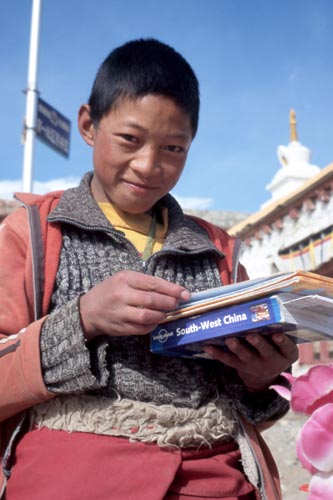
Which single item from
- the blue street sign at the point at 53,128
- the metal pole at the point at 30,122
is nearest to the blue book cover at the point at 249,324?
the blue street sign at the point at 53,128

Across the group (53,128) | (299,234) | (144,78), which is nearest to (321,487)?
(144,78)

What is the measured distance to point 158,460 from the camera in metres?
1.10

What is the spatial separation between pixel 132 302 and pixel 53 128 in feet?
16.1

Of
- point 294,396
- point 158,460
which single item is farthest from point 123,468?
point 294,396

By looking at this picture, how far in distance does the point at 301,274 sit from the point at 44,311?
553 millimetres

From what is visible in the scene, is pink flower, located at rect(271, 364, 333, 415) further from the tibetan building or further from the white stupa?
the white stupa

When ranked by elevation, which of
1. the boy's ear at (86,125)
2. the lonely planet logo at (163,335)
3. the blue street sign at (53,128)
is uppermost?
the blue street sign at (53,128)

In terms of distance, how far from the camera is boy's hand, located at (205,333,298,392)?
110 centimetres

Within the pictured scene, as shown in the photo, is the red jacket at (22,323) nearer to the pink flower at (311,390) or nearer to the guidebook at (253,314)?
the guidebook at (253,314)

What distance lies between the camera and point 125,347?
1188 mm

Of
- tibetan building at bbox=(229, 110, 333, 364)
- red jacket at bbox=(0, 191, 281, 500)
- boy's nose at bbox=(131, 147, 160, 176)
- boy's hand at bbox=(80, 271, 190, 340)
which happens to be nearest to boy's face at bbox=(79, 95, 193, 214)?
boy's nose at bbox=(131, 147, 160, 176)

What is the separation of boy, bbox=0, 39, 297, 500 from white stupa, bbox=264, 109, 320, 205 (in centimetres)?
923

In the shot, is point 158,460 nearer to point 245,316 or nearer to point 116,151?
point 245,316

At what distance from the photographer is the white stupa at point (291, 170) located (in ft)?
34.6
